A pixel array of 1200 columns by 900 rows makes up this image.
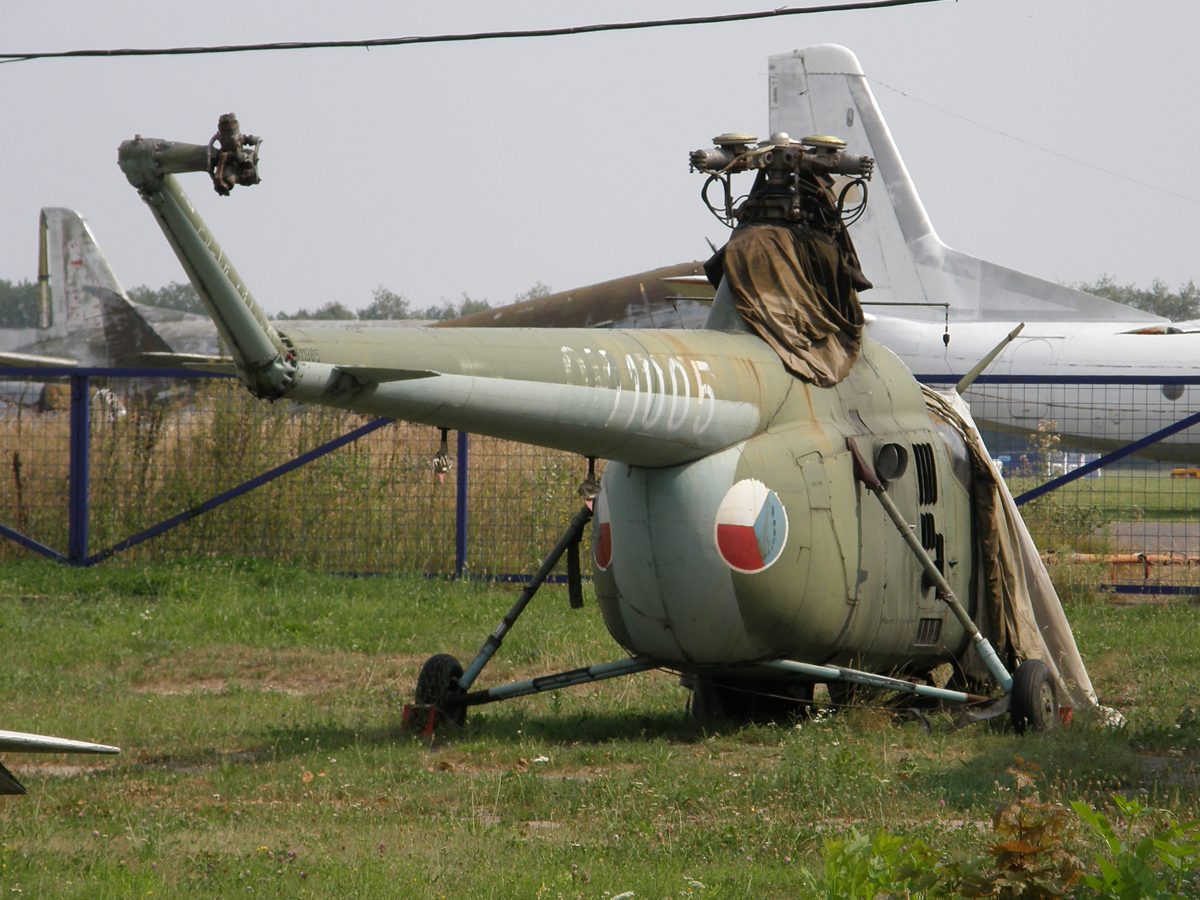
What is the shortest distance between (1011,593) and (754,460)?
266cm

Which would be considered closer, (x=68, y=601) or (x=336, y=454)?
(x=68, y=601)

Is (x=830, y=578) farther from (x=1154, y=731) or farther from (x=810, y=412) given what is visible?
(x=1154, y=731)

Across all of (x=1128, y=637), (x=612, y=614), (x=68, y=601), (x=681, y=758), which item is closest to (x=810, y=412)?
(x=612, y=614)

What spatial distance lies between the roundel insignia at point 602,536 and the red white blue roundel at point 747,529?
677 millimetres

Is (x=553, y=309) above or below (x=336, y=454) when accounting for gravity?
above

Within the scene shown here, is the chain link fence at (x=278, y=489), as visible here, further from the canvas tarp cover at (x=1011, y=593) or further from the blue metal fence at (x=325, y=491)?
the canvas tarp cover at (x=1011, y=593)

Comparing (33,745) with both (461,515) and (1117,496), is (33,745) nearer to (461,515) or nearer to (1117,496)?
(461,515)

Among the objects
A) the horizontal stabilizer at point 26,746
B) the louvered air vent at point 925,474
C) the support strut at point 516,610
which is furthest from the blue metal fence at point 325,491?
the horizontal stabilizer at point 26,746

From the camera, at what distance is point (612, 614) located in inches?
268

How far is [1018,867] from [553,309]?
28.5m

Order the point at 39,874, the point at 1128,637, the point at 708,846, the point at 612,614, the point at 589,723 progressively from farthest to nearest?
the point at 1128,637
the point at 589,723
the point at 612,614
the point at 708,846
the point at 39,874

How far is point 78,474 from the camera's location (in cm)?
1409

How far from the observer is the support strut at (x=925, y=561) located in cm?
684

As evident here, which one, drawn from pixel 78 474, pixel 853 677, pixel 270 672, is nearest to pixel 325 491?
pixel 78 474
